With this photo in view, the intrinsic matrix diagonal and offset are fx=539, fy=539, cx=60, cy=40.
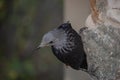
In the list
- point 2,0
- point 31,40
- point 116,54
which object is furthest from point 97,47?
point 31,40

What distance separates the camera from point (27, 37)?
7.04 feet

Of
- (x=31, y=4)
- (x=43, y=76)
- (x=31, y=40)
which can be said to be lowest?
(x=43, y=76)

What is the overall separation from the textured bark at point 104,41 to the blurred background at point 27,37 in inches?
45.2

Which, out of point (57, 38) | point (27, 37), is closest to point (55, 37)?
point (57, 38)

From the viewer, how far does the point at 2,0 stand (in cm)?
205

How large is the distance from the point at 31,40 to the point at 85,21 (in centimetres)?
131

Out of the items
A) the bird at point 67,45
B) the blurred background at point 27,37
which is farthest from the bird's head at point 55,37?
the blurred background at point 27,37

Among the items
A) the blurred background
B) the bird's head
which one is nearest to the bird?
the bird's head

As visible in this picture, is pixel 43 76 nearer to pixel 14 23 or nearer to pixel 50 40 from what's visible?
pixel 14 23

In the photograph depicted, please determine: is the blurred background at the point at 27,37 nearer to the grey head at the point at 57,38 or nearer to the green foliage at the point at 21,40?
the green foliage at the point at 21,40

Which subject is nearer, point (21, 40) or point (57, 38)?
point (57, 38)

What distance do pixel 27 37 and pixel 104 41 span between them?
1.29 m

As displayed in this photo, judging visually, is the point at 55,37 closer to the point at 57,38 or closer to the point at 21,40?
the point at 57,38

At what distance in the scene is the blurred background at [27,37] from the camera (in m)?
2.10
